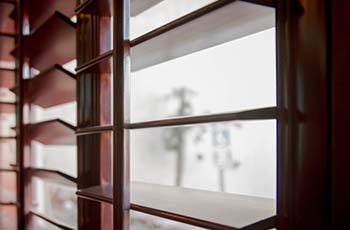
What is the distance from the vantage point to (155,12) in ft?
2.64

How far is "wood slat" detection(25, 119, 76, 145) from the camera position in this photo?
917 mm

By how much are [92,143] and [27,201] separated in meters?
0.41

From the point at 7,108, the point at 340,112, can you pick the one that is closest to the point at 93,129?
the point at 340,112

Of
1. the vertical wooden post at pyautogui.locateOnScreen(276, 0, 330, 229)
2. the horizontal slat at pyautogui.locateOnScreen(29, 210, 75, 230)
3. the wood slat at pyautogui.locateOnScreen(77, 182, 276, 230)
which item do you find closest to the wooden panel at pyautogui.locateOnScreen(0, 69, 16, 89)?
the horizontal slat at pyautogui.locateOnScreen(29, 210, 75, 230)

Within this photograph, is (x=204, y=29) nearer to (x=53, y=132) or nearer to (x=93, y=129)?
(x=93, y=129)

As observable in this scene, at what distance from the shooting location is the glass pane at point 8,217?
1.26 meters

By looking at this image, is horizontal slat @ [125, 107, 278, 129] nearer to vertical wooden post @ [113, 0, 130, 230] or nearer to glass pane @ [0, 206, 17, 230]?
vertical wooden post @ [113, 0, 130, 230]

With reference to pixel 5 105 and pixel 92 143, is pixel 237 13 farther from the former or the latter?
pixel 5 105

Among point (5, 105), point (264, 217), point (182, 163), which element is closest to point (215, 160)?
point (182, 163)

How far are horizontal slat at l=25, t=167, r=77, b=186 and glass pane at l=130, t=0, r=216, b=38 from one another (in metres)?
0.35


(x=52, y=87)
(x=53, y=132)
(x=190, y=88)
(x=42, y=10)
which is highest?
(x=190, y=88)

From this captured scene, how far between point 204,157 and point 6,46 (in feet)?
13.1

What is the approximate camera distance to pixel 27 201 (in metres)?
1.08

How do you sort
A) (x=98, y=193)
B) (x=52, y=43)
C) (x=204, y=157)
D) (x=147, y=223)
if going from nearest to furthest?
(x=98, y=193)
(x=52, y=43)
(x=147, y=223)
(x=204, y=157)
